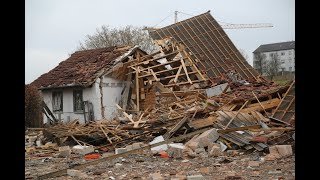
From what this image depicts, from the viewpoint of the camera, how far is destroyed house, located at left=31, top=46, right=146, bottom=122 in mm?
18291

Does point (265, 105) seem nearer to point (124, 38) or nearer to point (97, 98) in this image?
point (97, 98)

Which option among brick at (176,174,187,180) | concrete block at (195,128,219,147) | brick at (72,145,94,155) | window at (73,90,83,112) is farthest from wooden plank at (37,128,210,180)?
window at (73,90,83,112)

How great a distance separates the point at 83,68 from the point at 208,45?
816 cm

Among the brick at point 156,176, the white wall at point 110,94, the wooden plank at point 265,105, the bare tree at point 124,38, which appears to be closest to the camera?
the brick at point 156,176

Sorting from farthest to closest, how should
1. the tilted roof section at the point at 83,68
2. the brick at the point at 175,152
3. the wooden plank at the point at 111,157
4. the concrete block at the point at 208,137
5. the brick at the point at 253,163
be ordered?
1. the tilted roof section at the point at 83,68
2. the concrete block at the point at 208,137
3. the brick at the point at 175,152
4. the brick at the point at 253,163
5. the wooden plank at the point at 111,157

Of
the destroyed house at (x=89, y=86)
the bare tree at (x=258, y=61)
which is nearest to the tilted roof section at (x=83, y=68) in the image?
the destroyed house at (x=89, y=86)

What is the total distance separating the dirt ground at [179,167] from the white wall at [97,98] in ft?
28.7

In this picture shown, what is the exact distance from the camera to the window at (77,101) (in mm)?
18922

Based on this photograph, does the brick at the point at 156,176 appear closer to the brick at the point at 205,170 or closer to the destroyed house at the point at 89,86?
the brick at the point at 205,170

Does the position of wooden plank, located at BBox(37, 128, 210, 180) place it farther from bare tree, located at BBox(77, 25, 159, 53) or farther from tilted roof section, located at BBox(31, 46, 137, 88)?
bare tree, located at BBox(77, 25, 159, 53)

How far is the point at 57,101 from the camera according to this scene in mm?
20203
